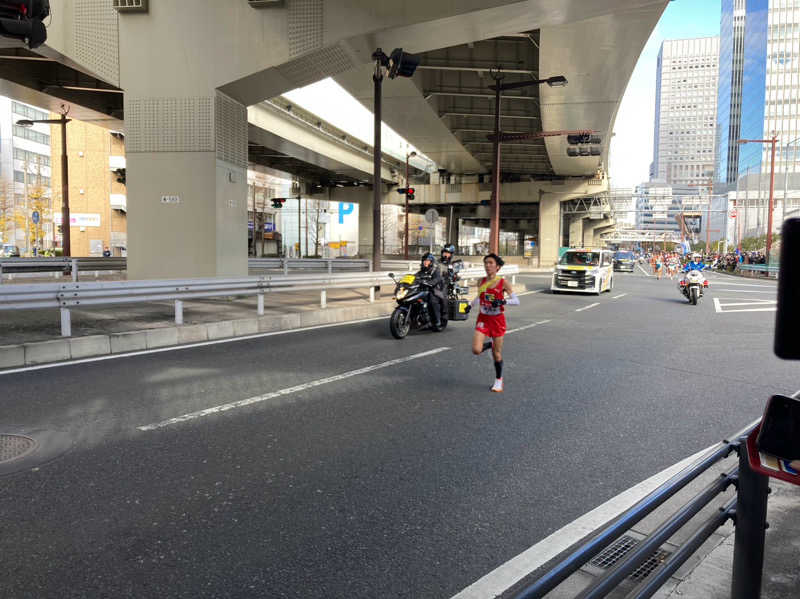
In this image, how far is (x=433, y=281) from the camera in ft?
35.5

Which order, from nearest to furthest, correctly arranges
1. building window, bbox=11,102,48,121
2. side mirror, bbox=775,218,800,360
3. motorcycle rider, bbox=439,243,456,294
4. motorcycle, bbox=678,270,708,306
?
1. side mirror, bbox=775,218,800,360
2. motorcycle rider, bbox=439,243,456,294
3. motorcycle, bbox=678,270,708,306
4. building window, bbox=11,102,48,121

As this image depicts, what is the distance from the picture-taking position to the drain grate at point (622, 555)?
9.64 feet

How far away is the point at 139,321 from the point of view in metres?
10.2

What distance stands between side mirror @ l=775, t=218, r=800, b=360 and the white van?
69.9ft

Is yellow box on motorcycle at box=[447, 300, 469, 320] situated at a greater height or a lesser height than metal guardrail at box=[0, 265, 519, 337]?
lesser

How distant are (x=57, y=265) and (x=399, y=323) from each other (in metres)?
15.8

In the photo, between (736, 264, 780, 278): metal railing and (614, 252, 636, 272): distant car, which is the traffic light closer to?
(736, 264, 780, 278): metal railing

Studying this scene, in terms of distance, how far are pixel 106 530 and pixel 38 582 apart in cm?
53

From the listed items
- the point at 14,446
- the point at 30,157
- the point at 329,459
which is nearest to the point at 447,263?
the point at 329,459

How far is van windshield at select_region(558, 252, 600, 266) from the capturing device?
910 inches

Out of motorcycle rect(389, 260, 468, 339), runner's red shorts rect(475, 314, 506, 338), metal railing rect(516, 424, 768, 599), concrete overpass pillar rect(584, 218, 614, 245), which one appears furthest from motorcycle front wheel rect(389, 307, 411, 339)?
concrete overpass pillar rect(584, 218, 614, 245)

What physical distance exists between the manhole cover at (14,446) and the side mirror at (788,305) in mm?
4863

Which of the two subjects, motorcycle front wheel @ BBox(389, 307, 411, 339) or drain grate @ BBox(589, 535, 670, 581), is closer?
drain grate @ BBox(589, 535, 670, 581)

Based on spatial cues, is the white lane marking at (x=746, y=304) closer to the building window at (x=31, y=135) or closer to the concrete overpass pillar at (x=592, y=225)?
the concrete overpass pillar at (x=592, y=225)
